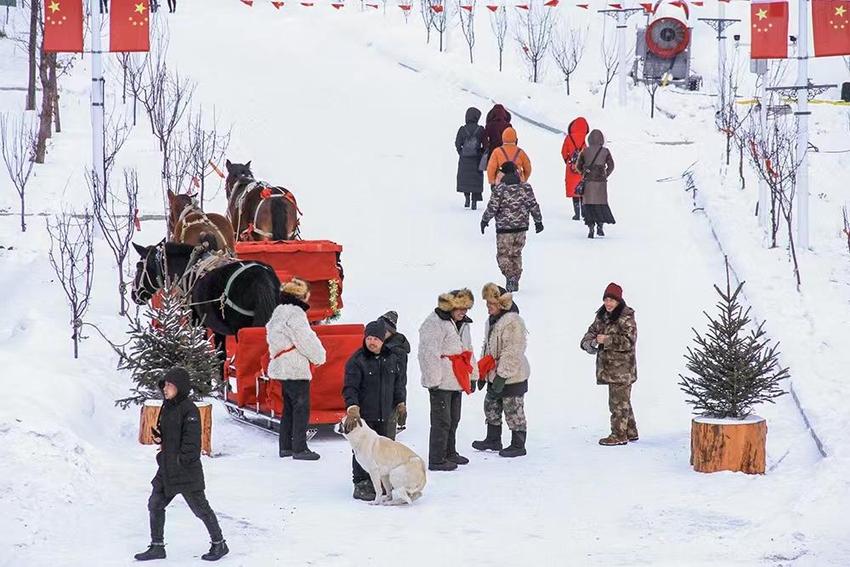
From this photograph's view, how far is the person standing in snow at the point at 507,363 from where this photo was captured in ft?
41.4

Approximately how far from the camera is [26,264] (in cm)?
1888

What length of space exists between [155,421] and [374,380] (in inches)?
77.6

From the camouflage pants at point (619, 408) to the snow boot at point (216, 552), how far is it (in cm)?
473

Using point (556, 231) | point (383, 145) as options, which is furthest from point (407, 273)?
point (383, 145)

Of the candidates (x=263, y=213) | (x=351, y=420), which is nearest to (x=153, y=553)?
(x=351, y=420)

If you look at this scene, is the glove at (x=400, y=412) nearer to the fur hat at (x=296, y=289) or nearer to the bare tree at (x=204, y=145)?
the fur hat at (x=296, y=289)

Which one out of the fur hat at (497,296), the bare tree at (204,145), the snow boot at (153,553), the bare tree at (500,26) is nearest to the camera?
the snow boot at (153,553)

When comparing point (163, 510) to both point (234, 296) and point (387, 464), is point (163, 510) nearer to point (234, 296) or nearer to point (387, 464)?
point (387, 464)

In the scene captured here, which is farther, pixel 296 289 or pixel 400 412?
pixel 296 289

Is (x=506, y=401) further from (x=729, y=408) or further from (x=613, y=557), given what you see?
(x=613, y=557)

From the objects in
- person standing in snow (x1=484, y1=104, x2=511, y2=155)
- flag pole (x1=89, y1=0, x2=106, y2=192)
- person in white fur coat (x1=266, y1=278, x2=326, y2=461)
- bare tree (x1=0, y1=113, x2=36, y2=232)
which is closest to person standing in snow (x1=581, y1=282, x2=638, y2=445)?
person in white fur coat (x1=266, y1=278, x2=326, y2=461)

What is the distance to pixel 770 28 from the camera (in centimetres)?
1934

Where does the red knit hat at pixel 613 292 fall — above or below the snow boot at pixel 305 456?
above

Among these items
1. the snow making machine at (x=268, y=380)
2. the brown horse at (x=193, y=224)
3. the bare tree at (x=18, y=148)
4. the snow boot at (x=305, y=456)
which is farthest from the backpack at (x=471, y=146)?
the snow boot at (x=305, y=456)
